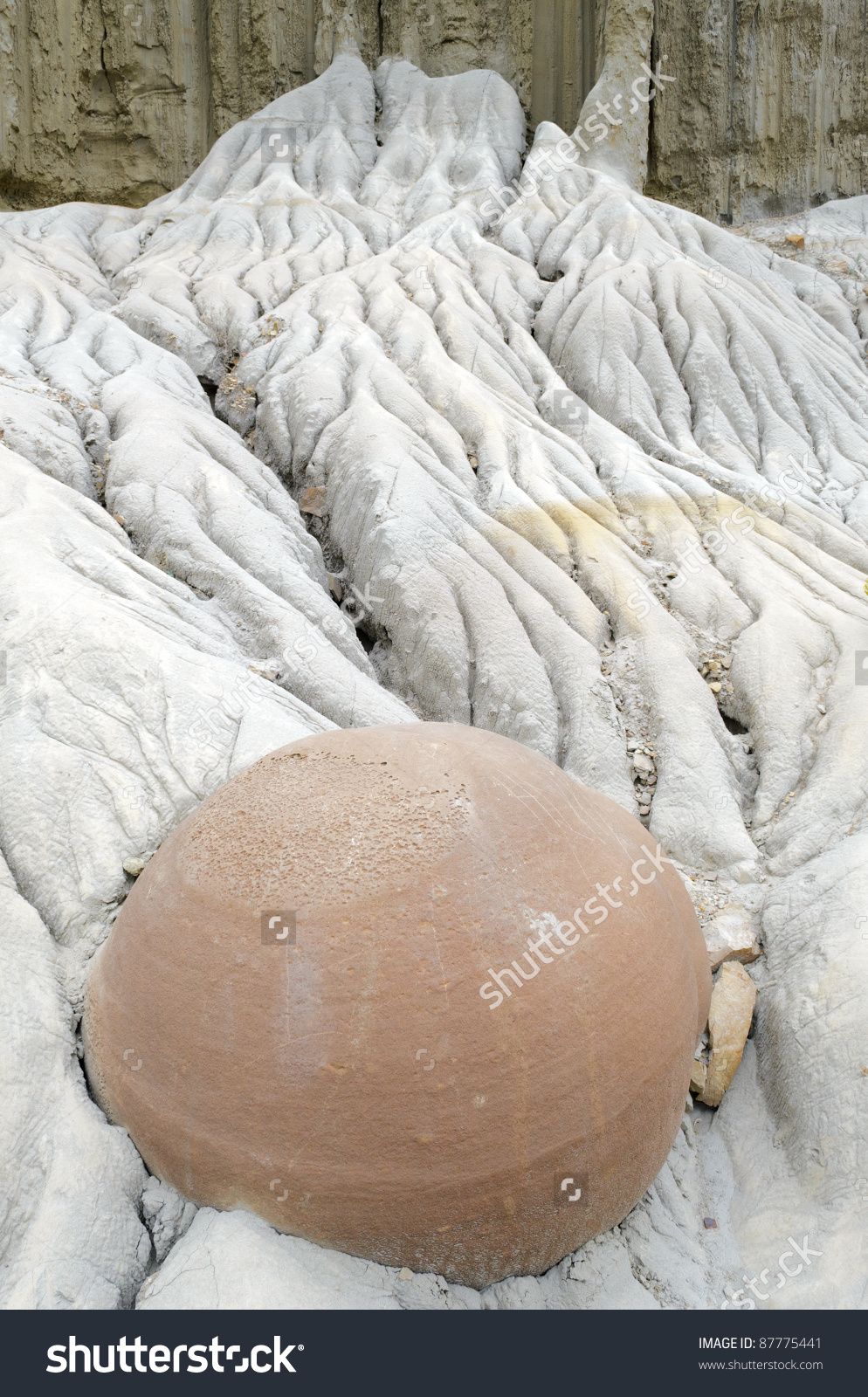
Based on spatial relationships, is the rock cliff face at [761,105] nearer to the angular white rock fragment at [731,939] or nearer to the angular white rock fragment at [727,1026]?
the angular white rock fragment at [731,939]

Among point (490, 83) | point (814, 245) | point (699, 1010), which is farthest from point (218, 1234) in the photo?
point (490, 83)

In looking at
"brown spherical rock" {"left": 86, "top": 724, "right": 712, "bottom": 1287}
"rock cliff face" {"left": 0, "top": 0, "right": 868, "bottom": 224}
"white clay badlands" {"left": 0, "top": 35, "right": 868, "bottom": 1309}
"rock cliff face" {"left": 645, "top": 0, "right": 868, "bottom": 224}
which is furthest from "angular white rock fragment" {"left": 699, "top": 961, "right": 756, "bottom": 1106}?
"rock cliff face" {"left": 645, "top": 0, "right": 868, "bottom": 224}

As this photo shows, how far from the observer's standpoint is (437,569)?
24.9 feet

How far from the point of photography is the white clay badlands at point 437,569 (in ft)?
11.0

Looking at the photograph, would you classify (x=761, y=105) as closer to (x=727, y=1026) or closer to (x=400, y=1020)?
(x=727, y=1026)

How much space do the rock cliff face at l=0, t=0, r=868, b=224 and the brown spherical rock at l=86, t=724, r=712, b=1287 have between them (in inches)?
612

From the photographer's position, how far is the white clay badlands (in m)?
3.35

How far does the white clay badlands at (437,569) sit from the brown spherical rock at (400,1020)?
0.24 meters

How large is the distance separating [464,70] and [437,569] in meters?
13.8

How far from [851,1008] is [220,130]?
59.2 ft

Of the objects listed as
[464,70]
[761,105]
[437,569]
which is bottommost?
[437,569]

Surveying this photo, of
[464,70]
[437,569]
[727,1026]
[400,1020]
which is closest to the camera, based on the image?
[400,1020]

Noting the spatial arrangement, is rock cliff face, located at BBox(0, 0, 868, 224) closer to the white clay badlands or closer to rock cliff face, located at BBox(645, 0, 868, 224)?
rock cliff face, located at BBox(645, 0, 868, 224)

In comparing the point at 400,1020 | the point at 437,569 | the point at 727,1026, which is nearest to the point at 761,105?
the point at 437,569
